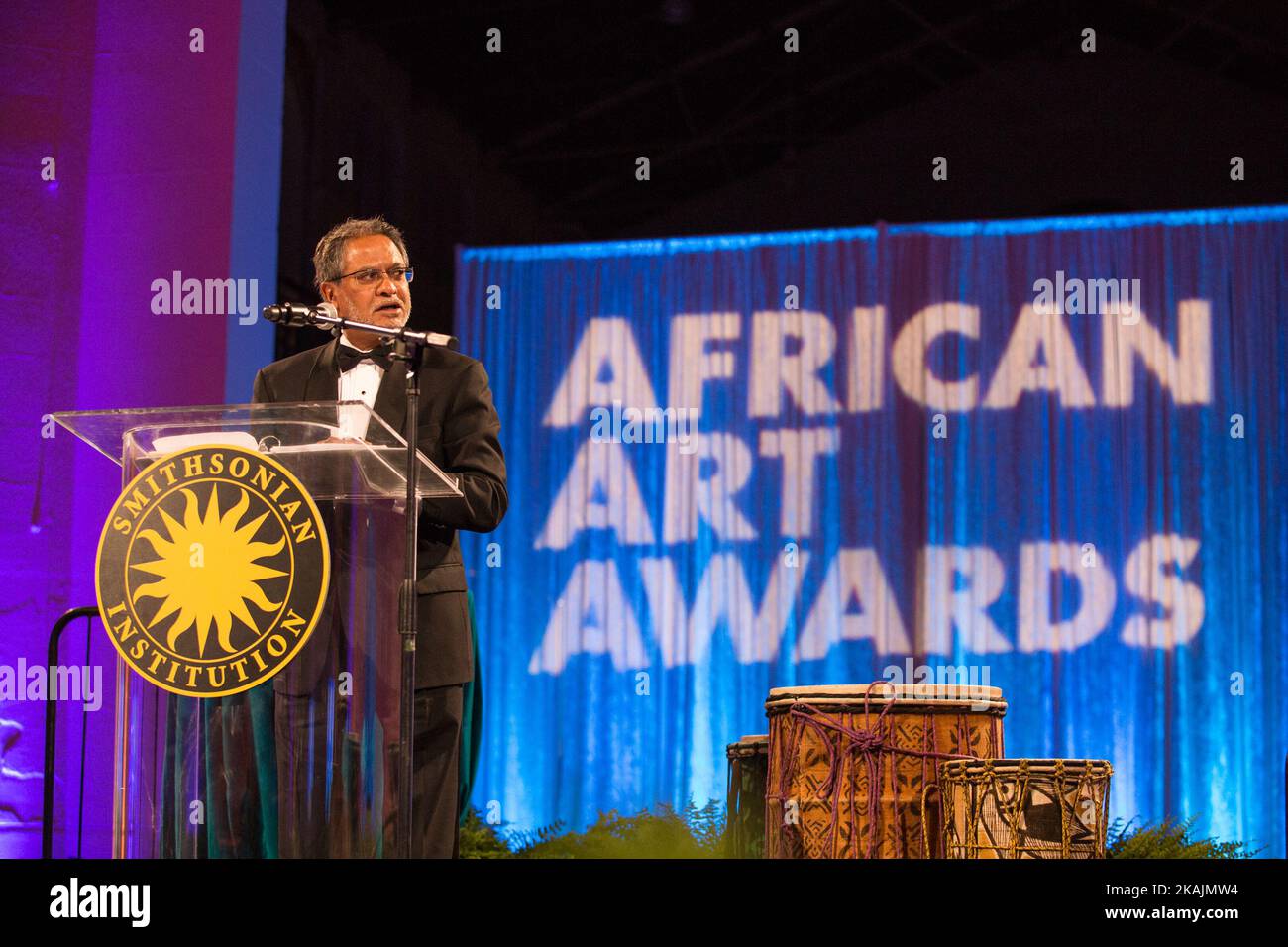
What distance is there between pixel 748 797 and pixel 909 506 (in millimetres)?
3397

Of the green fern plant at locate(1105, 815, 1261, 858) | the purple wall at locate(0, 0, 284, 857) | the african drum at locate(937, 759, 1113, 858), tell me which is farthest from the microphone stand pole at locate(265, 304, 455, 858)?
the green fern plant at locate(1105, 815, 1261, 858)

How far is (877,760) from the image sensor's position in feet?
14.0

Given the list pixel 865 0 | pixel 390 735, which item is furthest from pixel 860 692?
pixel 865 0

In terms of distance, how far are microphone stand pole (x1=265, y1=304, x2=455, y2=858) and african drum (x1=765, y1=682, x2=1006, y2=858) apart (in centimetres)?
205

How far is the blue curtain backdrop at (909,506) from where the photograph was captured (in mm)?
7824

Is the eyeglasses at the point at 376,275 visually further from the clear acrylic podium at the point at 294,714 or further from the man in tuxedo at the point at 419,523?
the clear acrylic podium at the point at 294,714

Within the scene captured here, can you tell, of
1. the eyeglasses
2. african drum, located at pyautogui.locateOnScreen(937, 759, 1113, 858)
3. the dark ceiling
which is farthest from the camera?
the dark ceiling

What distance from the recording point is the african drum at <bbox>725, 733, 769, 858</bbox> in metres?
4.93

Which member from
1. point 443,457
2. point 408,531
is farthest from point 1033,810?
point 408,531

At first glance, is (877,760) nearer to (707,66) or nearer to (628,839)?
(628,839)

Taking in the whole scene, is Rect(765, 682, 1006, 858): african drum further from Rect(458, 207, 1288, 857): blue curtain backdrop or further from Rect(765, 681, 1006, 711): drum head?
Rect(458, 207, 1288, 857): blue curtain backdrop

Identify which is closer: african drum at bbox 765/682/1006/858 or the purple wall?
african drum at bbox 765/682/1006/858

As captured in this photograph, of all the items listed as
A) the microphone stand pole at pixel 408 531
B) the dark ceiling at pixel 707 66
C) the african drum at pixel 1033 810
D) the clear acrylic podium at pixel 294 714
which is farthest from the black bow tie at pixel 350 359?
the dark ceiling at pixel 707 66

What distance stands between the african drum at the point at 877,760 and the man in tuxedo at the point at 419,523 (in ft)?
5.68
